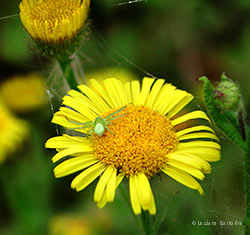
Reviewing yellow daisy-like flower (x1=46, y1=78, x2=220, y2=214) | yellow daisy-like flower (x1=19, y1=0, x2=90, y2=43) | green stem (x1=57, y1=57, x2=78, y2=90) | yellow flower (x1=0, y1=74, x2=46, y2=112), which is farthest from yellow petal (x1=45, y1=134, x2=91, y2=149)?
yellow flower (x1=0, y1=74, x2=46, y2=112)

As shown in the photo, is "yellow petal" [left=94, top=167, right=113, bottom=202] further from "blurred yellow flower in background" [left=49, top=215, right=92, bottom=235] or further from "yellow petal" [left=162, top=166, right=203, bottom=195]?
"blurred yellow flower in background" [left=49, top=215, right=92, bottom=235]

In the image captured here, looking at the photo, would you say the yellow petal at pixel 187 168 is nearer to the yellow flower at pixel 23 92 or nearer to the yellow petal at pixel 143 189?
the yellow petal at pixel 143 189

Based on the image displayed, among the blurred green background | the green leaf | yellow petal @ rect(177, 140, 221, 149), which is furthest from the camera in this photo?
the blurred green background

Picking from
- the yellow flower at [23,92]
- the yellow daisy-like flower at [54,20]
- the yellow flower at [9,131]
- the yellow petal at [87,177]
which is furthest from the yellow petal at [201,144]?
the yellow flower at [9,131]

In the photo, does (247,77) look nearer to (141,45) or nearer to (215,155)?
(141,45)

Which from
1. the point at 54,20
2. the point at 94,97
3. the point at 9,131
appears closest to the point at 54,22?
the point at 54,20

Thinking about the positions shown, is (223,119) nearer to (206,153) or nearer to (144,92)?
(206,153)

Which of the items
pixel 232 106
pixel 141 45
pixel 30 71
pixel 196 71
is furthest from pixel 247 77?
pixel 232 106
